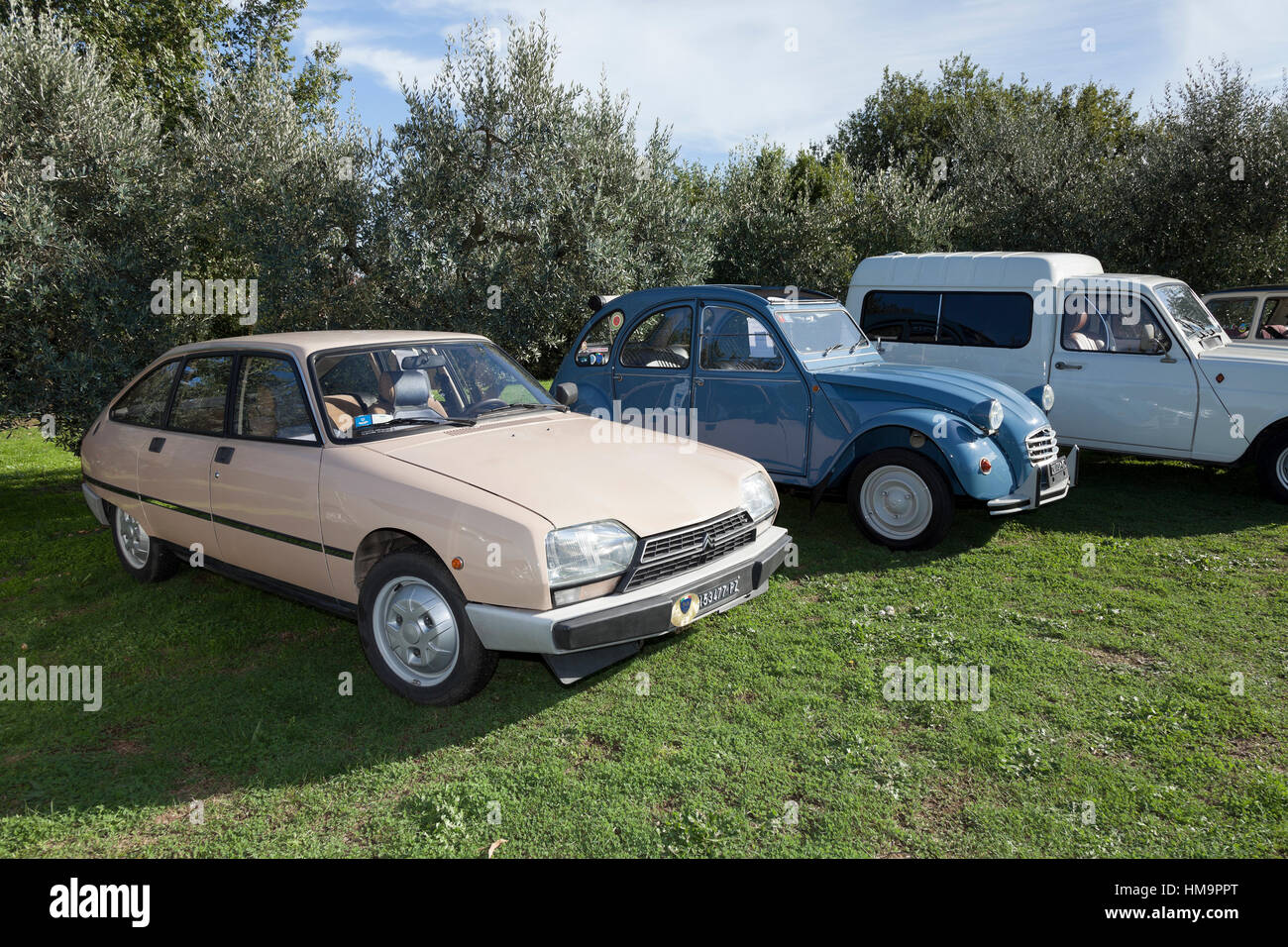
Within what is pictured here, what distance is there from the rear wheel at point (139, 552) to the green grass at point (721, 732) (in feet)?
0.40

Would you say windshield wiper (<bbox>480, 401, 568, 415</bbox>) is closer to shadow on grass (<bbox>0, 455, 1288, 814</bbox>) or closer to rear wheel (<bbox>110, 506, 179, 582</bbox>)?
shadow on grass (<bbox>0, 455, 1288, 814</bbox>)

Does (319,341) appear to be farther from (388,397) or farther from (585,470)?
(585,470)

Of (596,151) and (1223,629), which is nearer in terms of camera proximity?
(1223,629)

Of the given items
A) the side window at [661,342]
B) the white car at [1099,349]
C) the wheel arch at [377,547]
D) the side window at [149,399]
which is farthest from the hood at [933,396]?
the side window at [149,399]

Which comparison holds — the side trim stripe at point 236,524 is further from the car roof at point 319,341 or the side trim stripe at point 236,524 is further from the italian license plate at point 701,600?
the italian license plate at point 701,600

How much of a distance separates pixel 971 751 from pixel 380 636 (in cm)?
282

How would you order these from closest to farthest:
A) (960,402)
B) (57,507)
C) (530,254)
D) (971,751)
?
(971,751) → (960,402) → (57,507) → (530,254)

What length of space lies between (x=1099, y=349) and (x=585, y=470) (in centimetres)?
648

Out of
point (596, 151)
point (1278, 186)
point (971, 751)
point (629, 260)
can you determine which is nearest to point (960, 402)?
point (971, 751)

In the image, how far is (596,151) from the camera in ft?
39.4

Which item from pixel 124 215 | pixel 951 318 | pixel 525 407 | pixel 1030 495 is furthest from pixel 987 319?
pixel 124 215

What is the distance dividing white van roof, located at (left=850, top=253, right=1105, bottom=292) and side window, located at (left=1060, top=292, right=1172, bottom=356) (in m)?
0.38

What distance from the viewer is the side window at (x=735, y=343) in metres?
7.21
